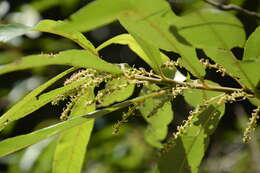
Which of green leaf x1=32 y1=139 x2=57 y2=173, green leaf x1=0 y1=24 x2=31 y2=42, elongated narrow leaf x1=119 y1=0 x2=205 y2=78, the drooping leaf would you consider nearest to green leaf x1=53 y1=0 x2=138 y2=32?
elongated narrow leaf x1=119 y1=0 x2=205 y2=78

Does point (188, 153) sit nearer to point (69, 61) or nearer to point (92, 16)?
point (69, 61)

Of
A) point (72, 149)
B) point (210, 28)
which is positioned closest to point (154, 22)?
point (210, 28)

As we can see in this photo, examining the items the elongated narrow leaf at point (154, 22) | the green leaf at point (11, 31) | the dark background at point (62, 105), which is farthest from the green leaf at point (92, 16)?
A: the dark background at point (62, 105)

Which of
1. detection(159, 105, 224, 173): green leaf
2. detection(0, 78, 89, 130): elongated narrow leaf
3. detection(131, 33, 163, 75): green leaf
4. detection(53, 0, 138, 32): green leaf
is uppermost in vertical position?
detection(53, 0, 138, 32): green leaf

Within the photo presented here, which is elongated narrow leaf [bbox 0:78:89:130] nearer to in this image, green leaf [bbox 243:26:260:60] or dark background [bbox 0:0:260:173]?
green leaf [bbox 243:26:260:60]

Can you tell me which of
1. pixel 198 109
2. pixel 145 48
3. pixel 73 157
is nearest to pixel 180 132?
pixel 198 109
